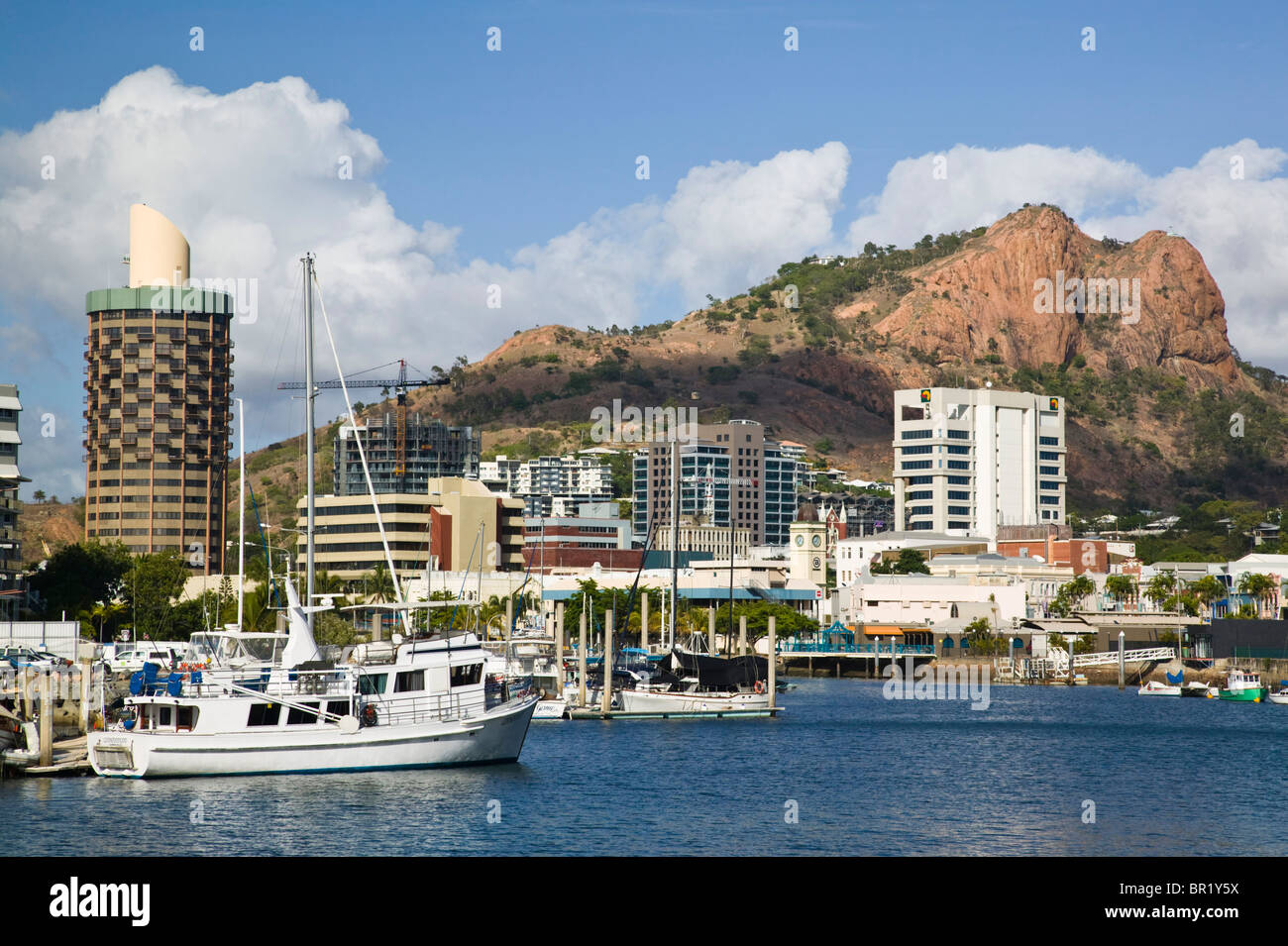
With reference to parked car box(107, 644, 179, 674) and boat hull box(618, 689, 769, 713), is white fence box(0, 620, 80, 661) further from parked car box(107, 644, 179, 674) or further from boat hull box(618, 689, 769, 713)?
boat hull box(618, 689, 769, 713)

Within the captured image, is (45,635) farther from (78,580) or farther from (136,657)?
(78,580)

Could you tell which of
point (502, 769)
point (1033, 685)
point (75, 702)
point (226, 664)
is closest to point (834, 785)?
point (502, 769)

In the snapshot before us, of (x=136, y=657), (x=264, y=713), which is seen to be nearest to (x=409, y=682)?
(x=264, y=713)

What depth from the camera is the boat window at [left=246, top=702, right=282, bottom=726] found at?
6531 centimetres

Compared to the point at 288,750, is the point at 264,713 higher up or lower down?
higher up

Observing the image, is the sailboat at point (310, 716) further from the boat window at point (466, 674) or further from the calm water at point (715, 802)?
the calm water at point (715, 802)

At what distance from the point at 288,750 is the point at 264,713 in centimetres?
188

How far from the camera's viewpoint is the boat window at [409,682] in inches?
2650

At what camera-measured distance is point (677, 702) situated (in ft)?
349

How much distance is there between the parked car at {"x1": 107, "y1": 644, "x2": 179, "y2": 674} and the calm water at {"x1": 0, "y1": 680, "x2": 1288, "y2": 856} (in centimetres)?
2419
